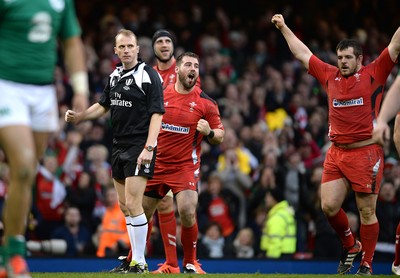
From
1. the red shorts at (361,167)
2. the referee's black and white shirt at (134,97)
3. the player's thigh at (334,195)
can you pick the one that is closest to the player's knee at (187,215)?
the referee's black and white shirt at (134,97)

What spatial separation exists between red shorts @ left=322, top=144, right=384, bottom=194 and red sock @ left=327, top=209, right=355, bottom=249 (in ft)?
1.21

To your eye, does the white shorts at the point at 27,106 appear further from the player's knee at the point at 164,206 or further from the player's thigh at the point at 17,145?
the player's knee at the point at 164,206

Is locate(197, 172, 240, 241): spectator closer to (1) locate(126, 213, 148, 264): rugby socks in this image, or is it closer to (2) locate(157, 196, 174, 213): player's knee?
(2) locate(157, 196, 174, 213): player's knee

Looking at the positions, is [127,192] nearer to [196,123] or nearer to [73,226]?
[196,123]

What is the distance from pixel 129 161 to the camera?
9.84 metres

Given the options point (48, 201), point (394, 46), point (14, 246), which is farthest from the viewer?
point (48, 201)

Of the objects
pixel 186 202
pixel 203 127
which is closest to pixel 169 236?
pixel 186 202

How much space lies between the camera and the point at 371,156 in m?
10.2

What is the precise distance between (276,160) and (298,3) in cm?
734

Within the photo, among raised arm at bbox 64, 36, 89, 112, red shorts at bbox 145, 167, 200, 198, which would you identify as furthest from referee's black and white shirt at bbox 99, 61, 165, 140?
raised arm at bbox 64, 36, 89, 112


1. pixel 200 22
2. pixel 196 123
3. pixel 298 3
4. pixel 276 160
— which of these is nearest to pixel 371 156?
pixel 196 123

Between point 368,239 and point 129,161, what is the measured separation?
107 inches

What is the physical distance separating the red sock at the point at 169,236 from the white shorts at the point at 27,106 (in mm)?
3914

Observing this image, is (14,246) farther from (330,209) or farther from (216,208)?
(216,208)
